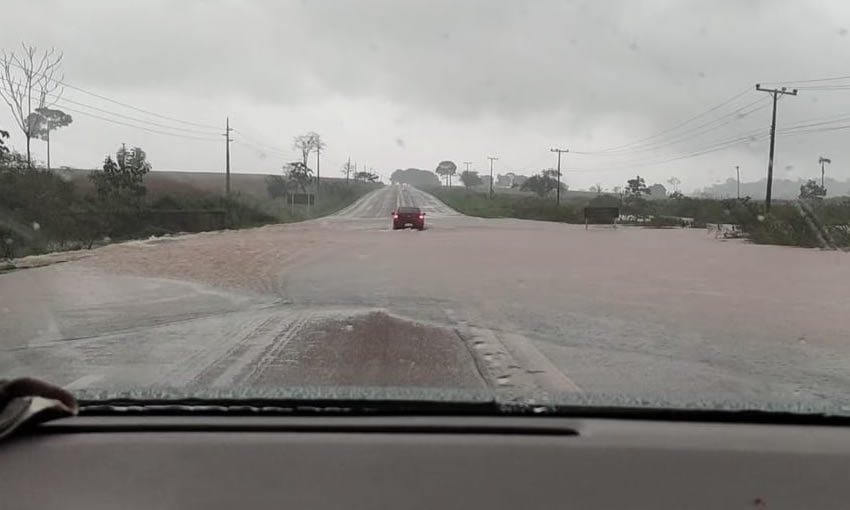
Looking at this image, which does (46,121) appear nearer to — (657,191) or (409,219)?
(409,219)

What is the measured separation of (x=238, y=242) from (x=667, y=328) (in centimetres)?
2286

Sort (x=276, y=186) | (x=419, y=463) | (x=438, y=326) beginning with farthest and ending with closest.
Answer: (x=276, y=186) < (x=438, y=326) < (x=419, y=463)

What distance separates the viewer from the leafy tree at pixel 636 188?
79600mm

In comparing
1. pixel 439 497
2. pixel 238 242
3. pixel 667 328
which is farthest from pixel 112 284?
pixel 238 242

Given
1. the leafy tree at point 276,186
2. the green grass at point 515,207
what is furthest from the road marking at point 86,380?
the green grass at point 515,207

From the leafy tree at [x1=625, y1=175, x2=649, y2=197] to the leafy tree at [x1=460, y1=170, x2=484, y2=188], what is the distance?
40.3m

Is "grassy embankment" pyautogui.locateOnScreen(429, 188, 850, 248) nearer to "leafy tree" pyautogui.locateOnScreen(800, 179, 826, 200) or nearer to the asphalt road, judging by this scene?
"leafy tree" pyautogui.locateOnScreen(800, 179, 826, 200)

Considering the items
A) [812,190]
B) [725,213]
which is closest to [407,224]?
[725,213]

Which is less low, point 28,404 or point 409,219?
point 28,404

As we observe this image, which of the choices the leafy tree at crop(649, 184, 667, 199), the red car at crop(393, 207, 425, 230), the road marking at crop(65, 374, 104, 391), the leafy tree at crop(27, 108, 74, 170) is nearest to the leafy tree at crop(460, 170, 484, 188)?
the leafy tree at crop(649, 184, 667, 199)

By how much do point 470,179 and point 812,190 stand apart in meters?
78.0

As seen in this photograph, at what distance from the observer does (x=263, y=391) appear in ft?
11.5

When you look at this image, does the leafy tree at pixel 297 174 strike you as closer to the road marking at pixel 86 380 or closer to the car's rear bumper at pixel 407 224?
the car's rear bumper at pixel 407 224

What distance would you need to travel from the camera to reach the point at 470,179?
408ft
